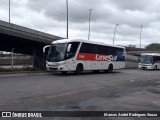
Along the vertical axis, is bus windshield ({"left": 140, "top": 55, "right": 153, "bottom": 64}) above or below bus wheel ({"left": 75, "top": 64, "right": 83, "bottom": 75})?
above

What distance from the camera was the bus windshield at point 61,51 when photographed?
25.1 meters

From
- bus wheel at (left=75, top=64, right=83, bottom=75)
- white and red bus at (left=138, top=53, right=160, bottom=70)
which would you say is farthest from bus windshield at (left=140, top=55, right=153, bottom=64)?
bus wheel at (left=75, top=64, right=83, bottom=75)

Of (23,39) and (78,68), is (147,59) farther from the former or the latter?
(78,68)

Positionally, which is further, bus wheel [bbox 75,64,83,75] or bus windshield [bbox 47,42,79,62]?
bus wheel [bbox 75,64,83,75]

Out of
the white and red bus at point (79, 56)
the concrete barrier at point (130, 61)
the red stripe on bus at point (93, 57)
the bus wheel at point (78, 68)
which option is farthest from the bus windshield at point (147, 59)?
A: the bus wheel at point (78, 68)

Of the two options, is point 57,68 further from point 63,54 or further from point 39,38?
point 39,38

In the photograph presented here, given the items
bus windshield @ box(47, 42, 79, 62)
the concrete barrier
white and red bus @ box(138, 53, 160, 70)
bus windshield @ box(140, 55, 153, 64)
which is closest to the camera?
bus windshield @ box(47, 42, 79, 62)

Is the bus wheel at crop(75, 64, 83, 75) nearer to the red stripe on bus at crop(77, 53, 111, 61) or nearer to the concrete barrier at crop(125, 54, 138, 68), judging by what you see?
the red stripe on bus at crop(77, 53, 111, 61)

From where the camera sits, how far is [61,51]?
25.4 meters

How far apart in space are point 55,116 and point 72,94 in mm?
4764

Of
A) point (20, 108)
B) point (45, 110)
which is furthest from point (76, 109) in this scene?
point (20, 108)

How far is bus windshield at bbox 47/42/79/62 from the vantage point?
25109 millimetres

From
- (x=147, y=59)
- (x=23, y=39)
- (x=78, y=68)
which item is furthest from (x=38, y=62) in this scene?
(x=147, y=59)

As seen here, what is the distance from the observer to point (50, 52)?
Result: 2616 centimetres
